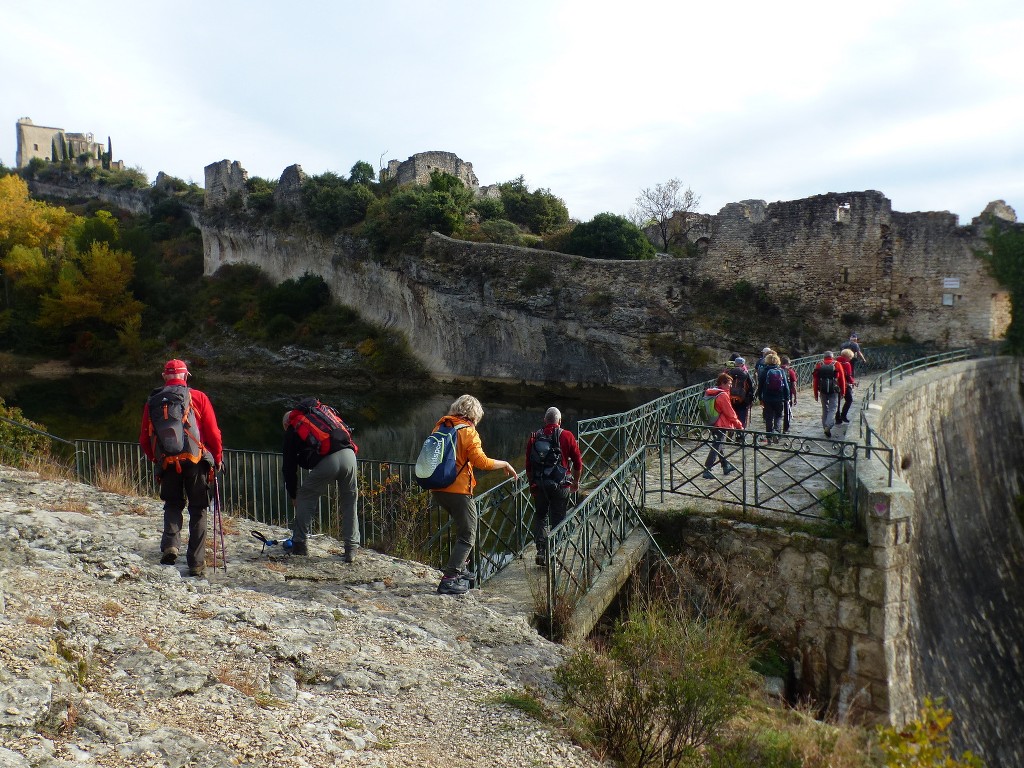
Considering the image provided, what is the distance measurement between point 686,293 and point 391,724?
25.8 m

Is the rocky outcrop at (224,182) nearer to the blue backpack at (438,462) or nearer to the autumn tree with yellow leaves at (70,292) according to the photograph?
the autumn tree with yellow leaves at (70,292)

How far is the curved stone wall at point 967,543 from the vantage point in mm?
8725

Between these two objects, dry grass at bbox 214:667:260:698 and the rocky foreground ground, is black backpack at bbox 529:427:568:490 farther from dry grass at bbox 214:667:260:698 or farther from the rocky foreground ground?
dry grass at bbox 214:667:260:698

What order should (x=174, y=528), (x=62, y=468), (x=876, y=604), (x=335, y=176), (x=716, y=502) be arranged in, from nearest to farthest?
1. (x=174, y=528)
2. (x=876, y=604)
3. (x=716, y=502)
4. (x=62, y=468)
5. (x=335, y=176)

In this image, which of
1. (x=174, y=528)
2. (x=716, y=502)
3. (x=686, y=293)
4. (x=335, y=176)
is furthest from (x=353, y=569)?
(x=335, y=176)

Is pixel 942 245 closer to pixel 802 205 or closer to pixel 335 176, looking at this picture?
pixel 802 205

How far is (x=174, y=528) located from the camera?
5590mm

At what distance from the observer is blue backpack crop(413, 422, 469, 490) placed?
17.3 feet

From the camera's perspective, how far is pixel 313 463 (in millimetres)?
Answer: 5977

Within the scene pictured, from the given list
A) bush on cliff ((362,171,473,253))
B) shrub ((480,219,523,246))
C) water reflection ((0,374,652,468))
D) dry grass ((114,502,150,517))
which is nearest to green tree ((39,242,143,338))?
water reflection ((0,374,652,468))

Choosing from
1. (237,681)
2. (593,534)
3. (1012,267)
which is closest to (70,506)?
(237,681)

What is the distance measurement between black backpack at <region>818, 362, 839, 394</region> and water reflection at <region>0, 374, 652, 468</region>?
Result: 6.50 m

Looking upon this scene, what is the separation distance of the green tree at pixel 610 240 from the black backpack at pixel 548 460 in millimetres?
24922

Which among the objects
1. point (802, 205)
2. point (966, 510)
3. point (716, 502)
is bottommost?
point (966, 510)
